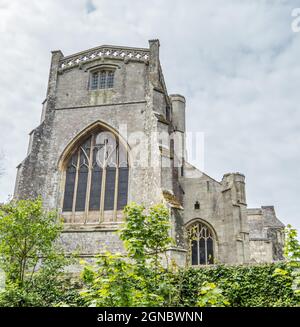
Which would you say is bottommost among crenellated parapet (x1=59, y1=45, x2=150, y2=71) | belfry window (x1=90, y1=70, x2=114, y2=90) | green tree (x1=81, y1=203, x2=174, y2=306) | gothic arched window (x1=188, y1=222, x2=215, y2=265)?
green tree (x1=81, y1=203, x2=174, y2=306)

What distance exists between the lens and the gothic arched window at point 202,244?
58.4ft

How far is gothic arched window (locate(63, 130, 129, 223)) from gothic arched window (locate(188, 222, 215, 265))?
4.54m

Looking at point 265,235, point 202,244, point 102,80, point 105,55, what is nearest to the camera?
point 102,80

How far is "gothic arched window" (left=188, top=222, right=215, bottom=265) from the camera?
17812 millimetres

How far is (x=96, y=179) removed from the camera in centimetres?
1630

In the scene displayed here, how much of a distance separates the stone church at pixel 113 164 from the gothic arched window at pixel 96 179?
45 millimetres

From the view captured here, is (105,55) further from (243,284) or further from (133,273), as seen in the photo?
(133,273)

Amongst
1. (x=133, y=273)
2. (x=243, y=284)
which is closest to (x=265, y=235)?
(x=243, y=284)

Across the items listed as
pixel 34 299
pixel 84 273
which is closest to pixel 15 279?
pixel 34 299

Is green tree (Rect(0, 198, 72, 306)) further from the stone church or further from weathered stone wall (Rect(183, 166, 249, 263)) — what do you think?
weathered stone wall (Rect(183, 166, 249, 263))

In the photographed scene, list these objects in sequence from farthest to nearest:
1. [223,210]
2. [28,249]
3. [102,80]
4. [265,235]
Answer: [265,235], [223,210], [102,80], [28,249]

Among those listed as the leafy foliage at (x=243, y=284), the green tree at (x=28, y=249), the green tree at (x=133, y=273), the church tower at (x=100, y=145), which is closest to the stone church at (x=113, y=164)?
the church tower at (x=100, y=145)

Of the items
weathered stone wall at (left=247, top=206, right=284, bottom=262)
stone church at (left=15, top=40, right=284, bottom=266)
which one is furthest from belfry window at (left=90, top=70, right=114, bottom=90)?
weathered stone wall at (left=247, top=206, right=284, bottom=262)

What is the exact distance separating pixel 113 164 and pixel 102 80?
448cm
